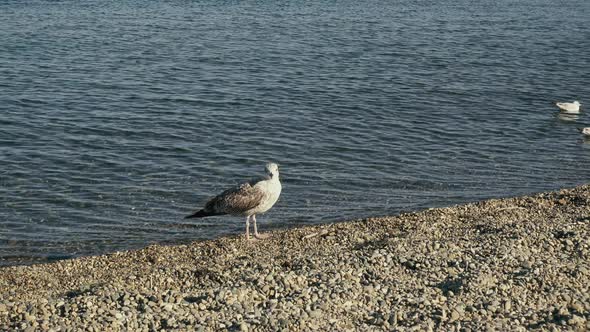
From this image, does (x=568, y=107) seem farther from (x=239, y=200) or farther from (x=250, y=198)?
(x=239, y=200)

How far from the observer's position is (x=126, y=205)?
19.9 m

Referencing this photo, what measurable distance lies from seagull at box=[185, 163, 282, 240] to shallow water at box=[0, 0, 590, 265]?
A: 4.31 ft

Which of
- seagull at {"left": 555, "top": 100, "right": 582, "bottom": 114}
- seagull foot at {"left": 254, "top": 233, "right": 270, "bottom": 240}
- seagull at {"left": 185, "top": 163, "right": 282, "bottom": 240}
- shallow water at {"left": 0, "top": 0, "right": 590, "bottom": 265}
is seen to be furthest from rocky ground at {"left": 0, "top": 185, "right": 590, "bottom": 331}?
seagull at {"left": 555, "top": 100, "right": 582, "bottom": 114}

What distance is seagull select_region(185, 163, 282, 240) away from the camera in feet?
55.5

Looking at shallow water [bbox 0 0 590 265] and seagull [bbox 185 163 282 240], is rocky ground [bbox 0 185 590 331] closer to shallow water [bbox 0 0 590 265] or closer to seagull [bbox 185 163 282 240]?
seagull [bbox 185 163 282 240]

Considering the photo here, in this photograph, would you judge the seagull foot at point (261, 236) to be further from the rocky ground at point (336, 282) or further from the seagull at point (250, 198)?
the rocky ground at point (336, 282)

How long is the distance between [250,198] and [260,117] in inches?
432

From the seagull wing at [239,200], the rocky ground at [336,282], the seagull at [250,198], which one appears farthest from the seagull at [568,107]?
the seagull wing at [239,200]

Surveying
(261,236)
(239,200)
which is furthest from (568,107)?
(239,200)

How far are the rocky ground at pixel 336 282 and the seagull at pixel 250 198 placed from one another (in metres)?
0.61

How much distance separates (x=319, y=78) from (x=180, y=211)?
581 inches

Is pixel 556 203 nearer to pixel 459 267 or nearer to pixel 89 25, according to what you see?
pixel 459 267

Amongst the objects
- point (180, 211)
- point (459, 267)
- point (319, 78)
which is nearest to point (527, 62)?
point (319, 78)

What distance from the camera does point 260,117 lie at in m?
27.7
